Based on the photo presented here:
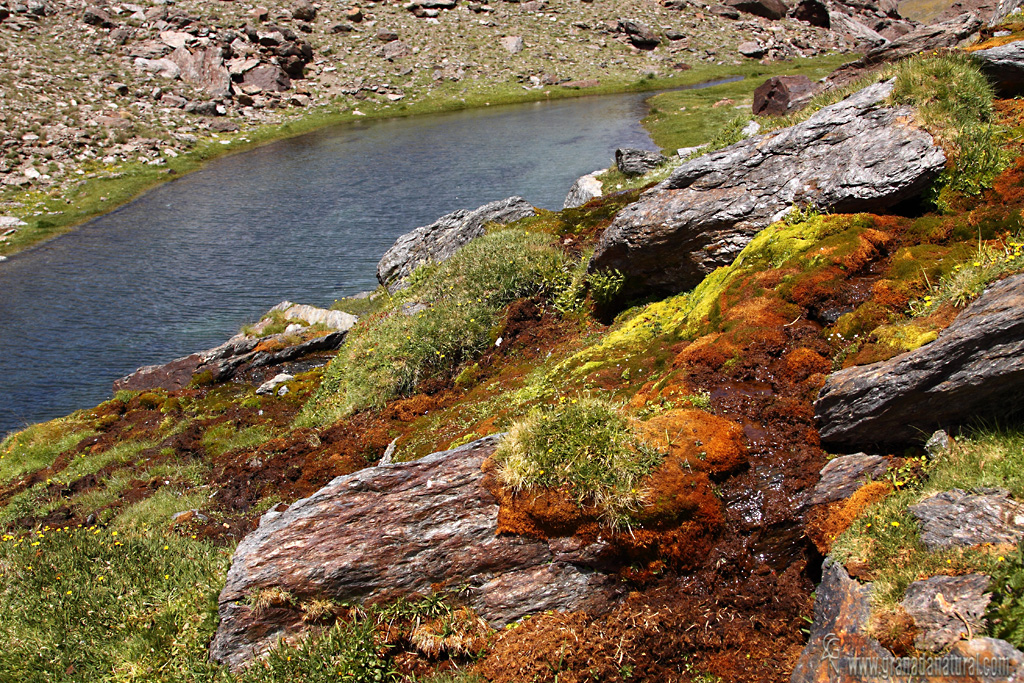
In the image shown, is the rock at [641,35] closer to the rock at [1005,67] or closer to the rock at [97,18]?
the rock at [97,18]

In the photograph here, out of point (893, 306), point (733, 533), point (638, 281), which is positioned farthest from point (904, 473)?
point (638, 281)

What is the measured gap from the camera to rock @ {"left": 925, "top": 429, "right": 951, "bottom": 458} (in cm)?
614

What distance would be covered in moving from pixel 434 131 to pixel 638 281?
174ft

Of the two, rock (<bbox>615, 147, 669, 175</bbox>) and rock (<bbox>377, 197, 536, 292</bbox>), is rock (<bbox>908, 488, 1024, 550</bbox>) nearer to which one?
rock (<bbox>377, 197, 536, 292</bbox>)

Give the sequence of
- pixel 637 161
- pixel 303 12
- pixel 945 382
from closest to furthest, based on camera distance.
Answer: pixel 945 382 < pixel 637 161 < pixel 303 12

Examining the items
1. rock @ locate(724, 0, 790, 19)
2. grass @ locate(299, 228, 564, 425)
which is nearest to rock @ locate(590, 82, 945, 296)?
grass @ locate(299, 228, 564, 425)

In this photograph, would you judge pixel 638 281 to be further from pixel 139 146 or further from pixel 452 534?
pixel 139 146

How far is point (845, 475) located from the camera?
6637 millimetres

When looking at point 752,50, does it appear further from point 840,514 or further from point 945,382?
point 840,514

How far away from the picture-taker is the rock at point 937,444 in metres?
6.14

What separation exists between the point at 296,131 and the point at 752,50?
65.9 m

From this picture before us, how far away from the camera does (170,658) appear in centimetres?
746

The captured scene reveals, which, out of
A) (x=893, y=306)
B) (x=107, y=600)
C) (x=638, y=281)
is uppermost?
(x=893, y=306)

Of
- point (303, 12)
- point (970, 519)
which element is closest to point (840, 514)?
point (970, 519)
